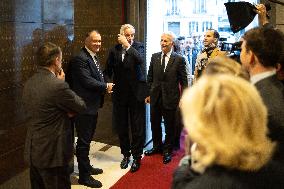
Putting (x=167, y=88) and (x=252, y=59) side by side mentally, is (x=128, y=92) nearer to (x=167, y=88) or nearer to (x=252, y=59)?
(x=167, y=88)

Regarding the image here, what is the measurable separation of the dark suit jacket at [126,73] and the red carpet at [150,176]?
780mm

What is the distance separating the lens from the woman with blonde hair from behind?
3.77 feet

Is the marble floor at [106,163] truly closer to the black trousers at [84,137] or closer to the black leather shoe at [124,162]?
the black leather shoe at [124,162]

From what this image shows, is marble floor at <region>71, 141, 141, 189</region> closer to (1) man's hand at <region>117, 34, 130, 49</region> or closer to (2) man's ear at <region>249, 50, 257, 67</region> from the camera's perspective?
(1) man's hand at <region>117, 34, 130, 49</region>

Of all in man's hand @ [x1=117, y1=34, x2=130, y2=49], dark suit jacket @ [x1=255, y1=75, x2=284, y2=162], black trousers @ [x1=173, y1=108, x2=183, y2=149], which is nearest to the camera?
dark suit jacket @ [x1=255, y1=75, x2=284, y2=162]

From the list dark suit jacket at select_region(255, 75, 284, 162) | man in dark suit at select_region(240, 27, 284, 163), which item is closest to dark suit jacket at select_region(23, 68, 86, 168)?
man in dark suit at select_region(240, 27, 284, 163)

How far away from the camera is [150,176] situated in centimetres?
423

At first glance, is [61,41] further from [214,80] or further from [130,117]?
[214,80]

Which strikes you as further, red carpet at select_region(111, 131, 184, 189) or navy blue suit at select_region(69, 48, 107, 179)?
red carpet at select_region(111, 131, 184, 189)

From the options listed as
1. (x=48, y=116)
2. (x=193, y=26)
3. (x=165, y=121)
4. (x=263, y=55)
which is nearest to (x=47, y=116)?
(x=48, y=116)

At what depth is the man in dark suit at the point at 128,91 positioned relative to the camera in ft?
14.2

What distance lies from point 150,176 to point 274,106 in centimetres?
271

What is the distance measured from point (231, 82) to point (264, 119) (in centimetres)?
15

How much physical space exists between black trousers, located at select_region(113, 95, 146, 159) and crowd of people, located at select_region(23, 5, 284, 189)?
0.04 feet
